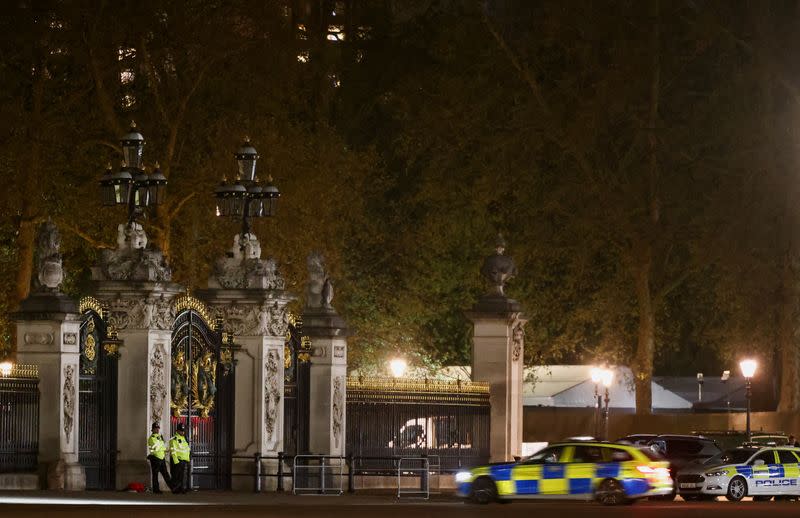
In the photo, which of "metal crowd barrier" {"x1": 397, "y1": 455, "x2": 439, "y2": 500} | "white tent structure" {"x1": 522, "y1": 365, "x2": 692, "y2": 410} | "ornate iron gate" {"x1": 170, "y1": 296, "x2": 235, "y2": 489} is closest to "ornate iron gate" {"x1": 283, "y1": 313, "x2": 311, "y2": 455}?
"ornate iron gate" {"x1": 170, "y1": 296, "x2": 235, "y2": 489}

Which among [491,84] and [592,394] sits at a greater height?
[491,84]

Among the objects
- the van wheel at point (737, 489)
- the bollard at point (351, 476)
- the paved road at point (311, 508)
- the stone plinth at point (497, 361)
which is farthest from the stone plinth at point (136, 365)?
the van wheel at point (737, 489)

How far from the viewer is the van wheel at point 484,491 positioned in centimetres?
3297

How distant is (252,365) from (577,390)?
32.5 metres

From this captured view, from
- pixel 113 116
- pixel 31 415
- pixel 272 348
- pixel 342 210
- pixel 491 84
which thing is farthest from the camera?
pixel 491 84

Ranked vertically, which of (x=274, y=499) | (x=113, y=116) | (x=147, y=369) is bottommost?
(x=274, y=499)

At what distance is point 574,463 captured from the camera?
32.5 meters

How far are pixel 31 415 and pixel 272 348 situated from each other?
5178 mm

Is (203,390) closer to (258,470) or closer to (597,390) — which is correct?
(258,470)

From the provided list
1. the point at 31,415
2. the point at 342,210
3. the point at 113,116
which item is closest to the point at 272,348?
the point at 31,415

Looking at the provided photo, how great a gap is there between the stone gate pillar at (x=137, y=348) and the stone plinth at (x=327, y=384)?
12.9ft

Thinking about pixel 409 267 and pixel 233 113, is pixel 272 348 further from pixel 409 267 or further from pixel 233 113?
pixel 409 267

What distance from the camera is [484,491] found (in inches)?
1299

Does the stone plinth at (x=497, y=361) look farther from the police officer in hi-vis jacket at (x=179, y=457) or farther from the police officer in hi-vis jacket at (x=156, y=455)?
the police officer in hi-vis jacket at (x=156, y=455)
